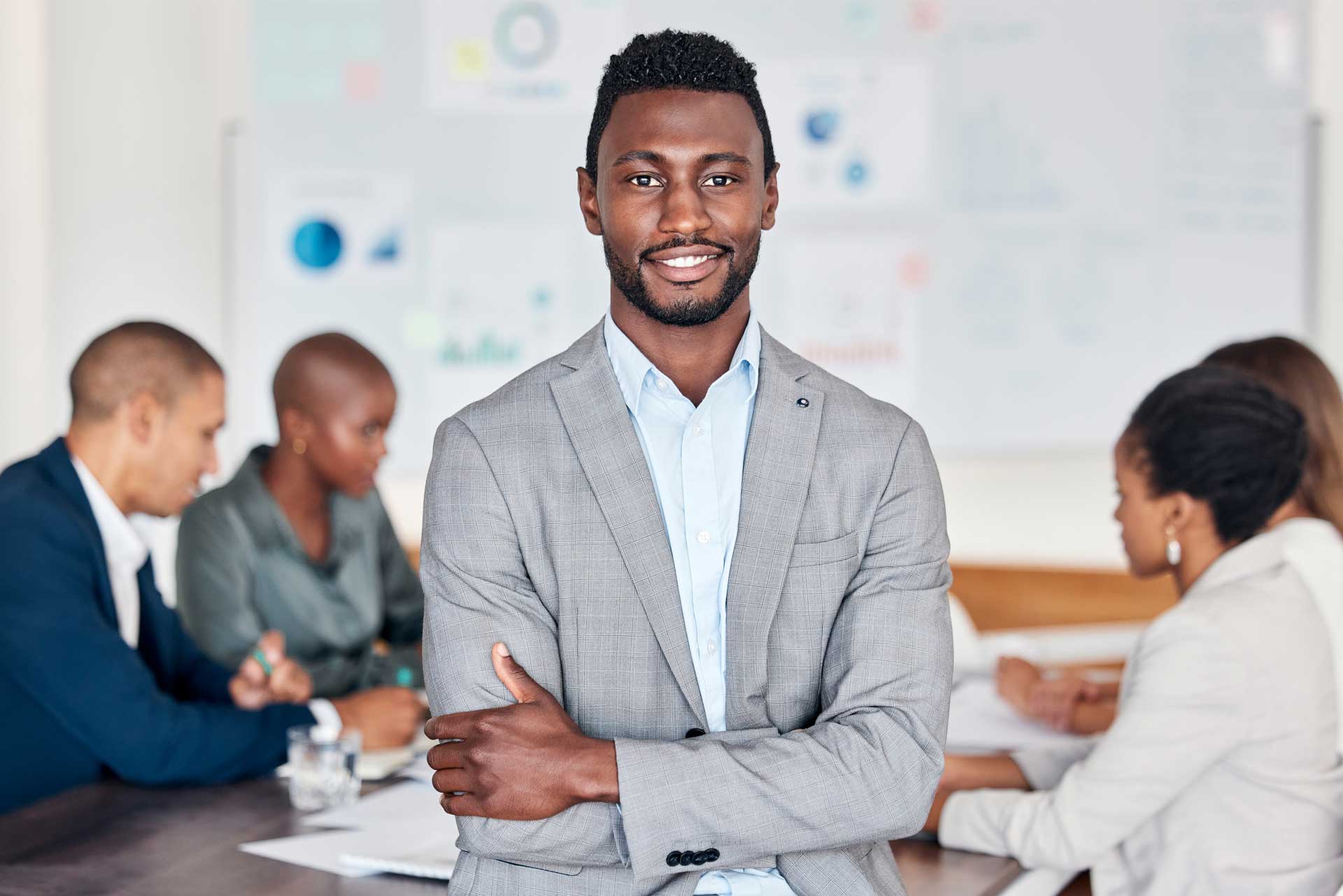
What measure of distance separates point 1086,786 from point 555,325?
8.82ft

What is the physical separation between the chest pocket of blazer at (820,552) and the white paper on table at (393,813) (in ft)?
2.32

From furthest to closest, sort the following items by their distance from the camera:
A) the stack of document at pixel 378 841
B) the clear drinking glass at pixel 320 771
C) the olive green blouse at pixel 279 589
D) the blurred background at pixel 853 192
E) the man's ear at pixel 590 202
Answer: the blurred background at pixel 853 192, the olive green blouse at pixel 279 589, the clear drinking glass at pixel 320 771, the stack of document at pixel 378 841, the man's ear at pixel 590 202

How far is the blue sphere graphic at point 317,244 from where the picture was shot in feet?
14.2

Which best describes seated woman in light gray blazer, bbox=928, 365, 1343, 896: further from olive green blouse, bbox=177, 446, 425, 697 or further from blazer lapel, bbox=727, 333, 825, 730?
olive green blouse, bbox=177, 446, 425, 697

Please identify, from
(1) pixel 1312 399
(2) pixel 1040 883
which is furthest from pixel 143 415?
(1) pixel 1312 399

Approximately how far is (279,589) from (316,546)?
161mm

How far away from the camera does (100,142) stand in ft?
13.9

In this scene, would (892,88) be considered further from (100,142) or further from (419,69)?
(100,142)

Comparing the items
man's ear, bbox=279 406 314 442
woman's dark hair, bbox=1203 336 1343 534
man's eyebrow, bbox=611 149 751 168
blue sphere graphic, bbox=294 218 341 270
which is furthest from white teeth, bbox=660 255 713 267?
blue sphere graphic, bbox=294 218 341 270

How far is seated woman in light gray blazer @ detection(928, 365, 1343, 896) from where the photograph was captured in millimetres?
1959

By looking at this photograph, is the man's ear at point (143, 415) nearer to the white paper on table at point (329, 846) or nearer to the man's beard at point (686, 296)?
the white paper on table at point (329, 846)

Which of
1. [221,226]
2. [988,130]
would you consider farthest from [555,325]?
[988,130]

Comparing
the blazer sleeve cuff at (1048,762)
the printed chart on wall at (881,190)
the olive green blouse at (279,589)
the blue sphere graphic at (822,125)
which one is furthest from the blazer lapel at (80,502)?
the blue sphere graphic at (822,125)

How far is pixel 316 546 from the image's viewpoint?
123 inches
